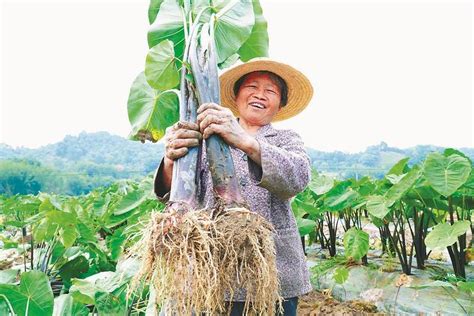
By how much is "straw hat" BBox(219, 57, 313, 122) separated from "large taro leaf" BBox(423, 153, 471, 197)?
0.83 metres

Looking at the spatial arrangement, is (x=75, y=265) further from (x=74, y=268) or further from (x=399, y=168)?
(x=399, y=168)

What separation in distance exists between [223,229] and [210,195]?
0.23 meters

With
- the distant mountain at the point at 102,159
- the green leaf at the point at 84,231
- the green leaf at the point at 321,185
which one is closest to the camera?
the green leaf at the point at 84,231

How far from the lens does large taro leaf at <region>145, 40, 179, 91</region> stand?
60.3 inches

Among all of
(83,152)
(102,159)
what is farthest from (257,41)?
(83,152)

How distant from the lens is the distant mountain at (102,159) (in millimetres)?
14258

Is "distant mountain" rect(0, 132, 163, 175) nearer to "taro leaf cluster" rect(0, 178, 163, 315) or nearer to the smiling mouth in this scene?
"taro leaf cluster" rect(0, 178, 163, 315)

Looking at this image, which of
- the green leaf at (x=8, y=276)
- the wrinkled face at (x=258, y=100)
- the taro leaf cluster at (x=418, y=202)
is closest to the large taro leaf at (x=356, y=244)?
the taro leaf cluster at (x=418, y=202)

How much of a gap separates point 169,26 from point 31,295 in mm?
1117

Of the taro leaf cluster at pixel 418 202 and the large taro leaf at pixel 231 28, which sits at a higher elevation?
the large taro leaf at pixel 231 28

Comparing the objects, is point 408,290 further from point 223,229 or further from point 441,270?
point 223,229

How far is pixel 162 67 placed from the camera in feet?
5.15

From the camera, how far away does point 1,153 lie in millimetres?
27703

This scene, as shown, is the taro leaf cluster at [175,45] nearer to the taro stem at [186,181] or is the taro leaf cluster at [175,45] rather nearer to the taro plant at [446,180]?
the taro stem at [186,181]
